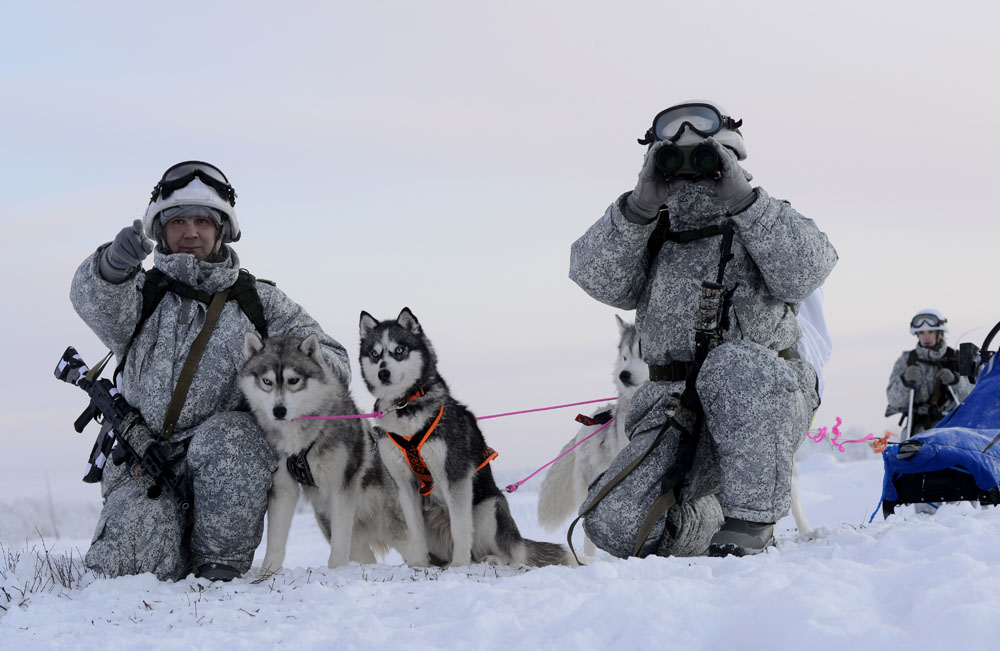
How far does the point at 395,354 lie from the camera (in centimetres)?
459

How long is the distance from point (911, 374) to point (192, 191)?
8.26 m

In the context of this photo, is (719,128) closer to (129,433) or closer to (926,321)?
(129,433)

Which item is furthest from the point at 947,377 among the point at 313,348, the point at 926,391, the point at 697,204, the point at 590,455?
the point at 313,348

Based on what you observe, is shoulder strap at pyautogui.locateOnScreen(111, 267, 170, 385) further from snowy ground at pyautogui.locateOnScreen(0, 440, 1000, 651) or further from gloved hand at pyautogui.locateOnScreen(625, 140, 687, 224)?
gloved hand at pyautogui.locateOnScreen(625, 140, 687, 224)

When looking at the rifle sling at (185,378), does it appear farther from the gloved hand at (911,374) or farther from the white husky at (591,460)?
the gloved hand at (911,374)

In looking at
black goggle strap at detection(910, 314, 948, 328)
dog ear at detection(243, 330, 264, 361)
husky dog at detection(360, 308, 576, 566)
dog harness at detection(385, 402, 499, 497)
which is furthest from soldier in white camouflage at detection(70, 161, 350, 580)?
black goggle strap at detection(910, 314, 948, 328)

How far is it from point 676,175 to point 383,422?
2.03 metres

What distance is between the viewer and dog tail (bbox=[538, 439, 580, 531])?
614 centimetres

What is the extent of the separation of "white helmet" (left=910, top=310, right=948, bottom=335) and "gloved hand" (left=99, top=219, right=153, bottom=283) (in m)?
8.77

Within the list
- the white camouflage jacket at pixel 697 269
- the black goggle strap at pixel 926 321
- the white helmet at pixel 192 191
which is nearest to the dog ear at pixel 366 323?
the white helmet at pixel 192 191

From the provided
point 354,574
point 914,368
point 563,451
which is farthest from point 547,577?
point 914,368

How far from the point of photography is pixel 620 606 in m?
2.46

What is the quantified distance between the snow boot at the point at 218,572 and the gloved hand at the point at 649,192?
257cm

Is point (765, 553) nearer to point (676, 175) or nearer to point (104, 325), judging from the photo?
point (676, 175)
